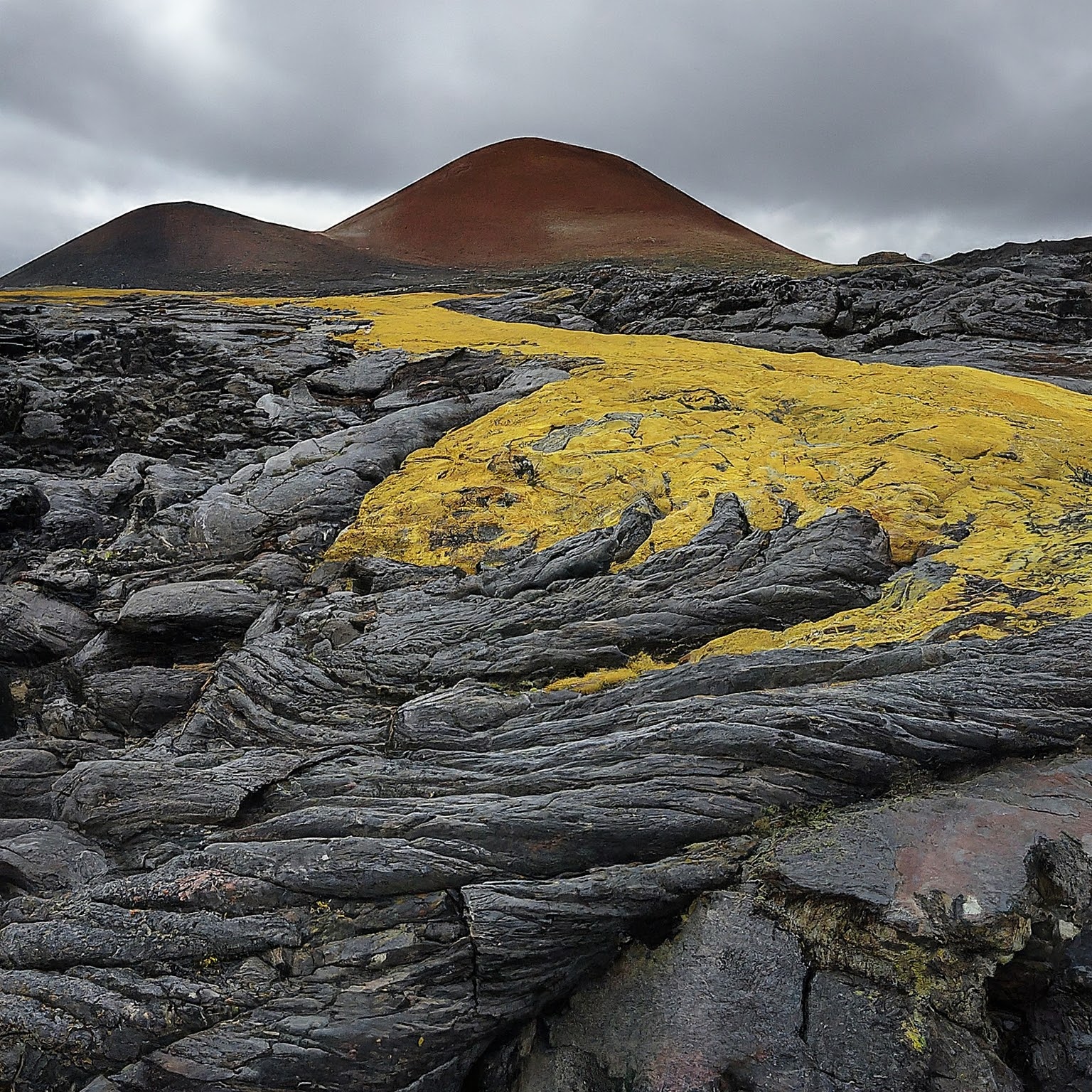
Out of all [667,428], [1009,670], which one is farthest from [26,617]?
[1009,670]

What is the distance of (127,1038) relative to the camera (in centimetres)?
580

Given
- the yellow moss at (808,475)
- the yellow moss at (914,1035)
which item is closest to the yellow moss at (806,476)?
the yellow moss at (808,475)

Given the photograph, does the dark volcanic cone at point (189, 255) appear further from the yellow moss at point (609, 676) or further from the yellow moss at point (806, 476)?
the yellow moss at point (609, 676)

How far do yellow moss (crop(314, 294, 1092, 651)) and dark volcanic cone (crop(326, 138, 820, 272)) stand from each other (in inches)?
1005

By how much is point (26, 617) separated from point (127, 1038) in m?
8.56

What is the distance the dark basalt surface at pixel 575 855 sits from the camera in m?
5.40

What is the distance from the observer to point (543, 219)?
49781 millimetres

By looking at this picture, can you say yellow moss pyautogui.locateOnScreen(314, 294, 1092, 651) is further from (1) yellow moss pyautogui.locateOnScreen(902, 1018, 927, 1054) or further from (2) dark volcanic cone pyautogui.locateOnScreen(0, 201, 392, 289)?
(2) dark volcanic cone pyautogui.locateOnScreen(0, 201, 392, 289)

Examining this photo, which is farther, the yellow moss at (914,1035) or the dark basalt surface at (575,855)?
the dark basalt surface at (575,855)

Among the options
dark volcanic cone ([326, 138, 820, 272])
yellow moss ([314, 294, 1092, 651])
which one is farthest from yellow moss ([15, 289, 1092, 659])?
dark volcanic cone ([326, 138, 820, 272])

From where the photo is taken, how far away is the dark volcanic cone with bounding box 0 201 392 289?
42750 millimetres

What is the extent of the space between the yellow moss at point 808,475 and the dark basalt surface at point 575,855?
23.7 inches

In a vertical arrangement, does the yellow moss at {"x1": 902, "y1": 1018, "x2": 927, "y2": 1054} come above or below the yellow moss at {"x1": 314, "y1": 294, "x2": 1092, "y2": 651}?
below

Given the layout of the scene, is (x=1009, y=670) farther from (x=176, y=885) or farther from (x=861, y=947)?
(x=176, y=885)
